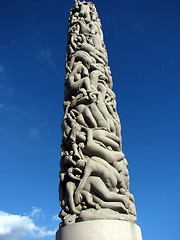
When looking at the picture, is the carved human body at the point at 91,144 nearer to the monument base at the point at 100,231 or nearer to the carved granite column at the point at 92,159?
the carved granite column at the point at 92,159

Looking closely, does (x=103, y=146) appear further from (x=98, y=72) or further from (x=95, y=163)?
(x=98, y=72)

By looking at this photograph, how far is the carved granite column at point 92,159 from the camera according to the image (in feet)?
14.2

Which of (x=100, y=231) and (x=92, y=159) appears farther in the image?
(x=92, y=159)

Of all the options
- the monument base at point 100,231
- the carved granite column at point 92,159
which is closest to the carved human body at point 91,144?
the carved granite column at point 92,159

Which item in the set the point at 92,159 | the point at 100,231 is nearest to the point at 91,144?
the point at 92,159

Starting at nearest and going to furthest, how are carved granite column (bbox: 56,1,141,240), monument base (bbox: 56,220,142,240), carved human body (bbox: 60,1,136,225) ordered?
monument base (bbox: 56,220,142,240) < carved granite column (bbox: 56,1,141,240) < carved human body (bbox: 60,1,136,225)

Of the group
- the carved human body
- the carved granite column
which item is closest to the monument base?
the carved granite column

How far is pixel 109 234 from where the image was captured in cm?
412

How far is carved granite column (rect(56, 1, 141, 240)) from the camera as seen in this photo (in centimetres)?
433

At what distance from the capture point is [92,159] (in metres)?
5.01

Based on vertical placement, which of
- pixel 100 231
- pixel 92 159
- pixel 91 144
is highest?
pixel 91 144

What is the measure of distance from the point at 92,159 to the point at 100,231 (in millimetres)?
1386

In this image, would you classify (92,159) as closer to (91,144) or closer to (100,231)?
(91,144)

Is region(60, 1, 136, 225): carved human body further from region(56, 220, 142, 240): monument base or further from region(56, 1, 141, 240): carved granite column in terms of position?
region(56, 220, 142, 240): monument base
